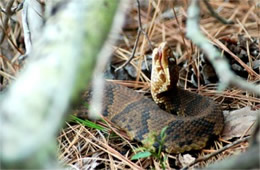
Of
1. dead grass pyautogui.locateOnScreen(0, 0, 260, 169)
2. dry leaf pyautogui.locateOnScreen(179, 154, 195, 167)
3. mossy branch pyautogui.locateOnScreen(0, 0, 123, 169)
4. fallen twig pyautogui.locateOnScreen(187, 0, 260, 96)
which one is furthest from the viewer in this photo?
dead grass pyautogui.locateOnScreen(0, 0, 260, 169)

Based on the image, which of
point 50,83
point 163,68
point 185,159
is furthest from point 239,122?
point 50,83

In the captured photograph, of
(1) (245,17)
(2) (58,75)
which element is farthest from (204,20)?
(2) (58,75)

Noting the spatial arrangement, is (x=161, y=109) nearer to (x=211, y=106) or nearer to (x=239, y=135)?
(x=211, y=106)

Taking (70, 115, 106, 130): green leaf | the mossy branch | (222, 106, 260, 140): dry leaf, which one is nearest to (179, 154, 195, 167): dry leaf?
(222, 106, 260, 140): dry leaf

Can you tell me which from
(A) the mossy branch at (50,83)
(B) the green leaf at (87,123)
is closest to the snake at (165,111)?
(B) the green leaf at (87,123)

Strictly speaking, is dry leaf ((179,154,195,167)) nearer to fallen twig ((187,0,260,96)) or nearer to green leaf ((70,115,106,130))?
green leaf ((70,115,106,130))

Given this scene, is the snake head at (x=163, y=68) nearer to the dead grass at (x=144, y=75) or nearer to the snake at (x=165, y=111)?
the snake at (x=165, y=111)
